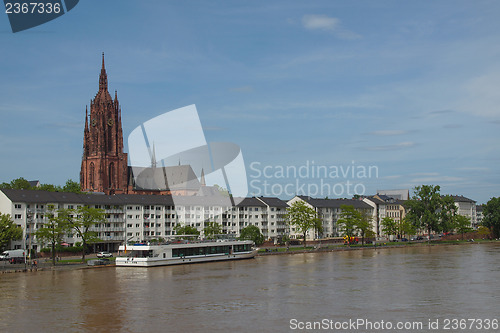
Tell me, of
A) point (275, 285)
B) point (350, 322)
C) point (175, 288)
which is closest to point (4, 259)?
point (175, 288)

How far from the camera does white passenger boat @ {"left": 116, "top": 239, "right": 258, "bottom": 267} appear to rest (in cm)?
10188

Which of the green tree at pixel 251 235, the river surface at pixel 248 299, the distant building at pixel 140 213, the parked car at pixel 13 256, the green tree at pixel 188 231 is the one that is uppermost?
the distant building at pixel 140 213

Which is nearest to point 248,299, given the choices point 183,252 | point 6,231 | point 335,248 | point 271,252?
point 183,252

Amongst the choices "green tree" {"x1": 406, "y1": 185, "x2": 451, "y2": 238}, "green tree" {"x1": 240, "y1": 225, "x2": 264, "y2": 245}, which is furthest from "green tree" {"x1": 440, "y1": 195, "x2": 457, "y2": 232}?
"green tree" {"x1": 240, "y1": 225, "x2": 264, "y2": 245}

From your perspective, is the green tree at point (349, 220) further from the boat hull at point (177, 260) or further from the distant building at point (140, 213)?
the boat hull at point (177, 260)

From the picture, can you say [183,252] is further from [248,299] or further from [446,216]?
[446,216]

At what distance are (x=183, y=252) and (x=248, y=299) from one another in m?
54.2

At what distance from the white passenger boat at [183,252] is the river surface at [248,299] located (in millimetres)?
13340

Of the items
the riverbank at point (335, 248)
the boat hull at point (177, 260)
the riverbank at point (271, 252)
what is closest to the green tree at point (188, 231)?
the riverbank at point (271, 252)

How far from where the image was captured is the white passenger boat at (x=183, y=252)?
102 m

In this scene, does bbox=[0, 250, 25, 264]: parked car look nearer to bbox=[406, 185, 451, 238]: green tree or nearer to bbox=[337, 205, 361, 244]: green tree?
bbox=[337, 205, 361, 244]: green tree

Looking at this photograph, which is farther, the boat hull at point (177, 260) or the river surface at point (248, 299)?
the boat hull at point (177, 260)

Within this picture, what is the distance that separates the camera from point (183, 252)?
110000mm

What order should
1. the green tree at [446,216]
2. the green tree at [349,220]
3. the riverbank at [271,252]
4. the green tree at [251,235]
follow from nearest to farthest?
1. the riverbank at [271,252]
2. the green tree at [251,235]
3. the green tree at [349,220]
4. the green tree at [446,216]
